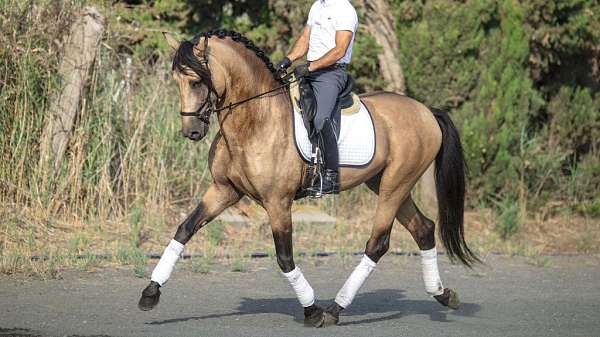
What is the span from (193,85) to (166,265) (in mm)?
1385

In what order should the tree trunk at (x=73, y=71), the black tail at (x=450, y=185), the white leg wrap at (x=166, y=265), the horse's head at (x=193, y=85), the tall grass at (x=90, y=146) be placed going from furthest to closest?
the tree trunk at (x=73, y=71) < the tall grass at (x=90, y=146) < the black tail at (x=450, y=185) < the white leg wrap at (x=166, y=265) < the horse's head at (x=193, y=85)

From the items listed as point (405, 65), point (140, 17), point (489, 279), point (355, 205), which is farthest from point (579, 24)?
point (140, 17)

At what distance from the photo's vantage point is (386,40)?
1374 centimetres

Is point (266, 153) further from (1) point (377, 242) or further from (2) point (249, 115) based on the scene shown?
(1) point (377, 242)

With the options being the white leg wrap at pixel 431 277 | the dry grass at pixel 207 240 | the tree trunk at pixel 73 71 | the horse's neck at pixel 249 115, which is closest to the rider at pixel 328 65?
the horse's neck at pixel 249 115

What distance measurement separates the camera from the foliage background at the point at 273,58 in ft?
37.5

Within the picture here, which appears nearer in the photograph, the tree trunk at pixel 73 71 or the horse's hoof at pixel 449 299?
the horse's hoof at pixel 449 299

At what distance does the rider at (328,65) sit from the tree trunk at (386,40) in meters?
5.85

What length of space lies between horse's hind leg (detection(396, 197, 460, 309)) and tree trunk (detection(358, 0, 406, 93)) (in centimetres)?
543

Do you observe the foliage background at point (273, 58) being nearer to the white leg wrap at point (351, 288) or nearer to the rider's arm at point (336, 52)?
the white leg wrap at point (351, 288)

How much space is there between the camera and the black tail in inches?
339

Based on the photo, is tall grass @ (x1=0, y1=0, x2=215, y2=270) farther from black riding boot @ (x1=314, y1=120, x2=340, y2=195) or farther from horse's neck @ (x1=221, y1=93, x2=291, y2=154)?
horse's neck @ (x1=221, y1=93, x2=291, y2=154)

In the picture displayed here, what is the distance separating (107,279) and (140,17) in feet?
20.2

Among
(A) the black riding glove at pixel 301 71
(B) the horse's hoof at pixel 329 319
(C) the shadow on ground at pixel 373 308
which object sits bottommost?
(C) the shadow on ground at pixel 373 308
